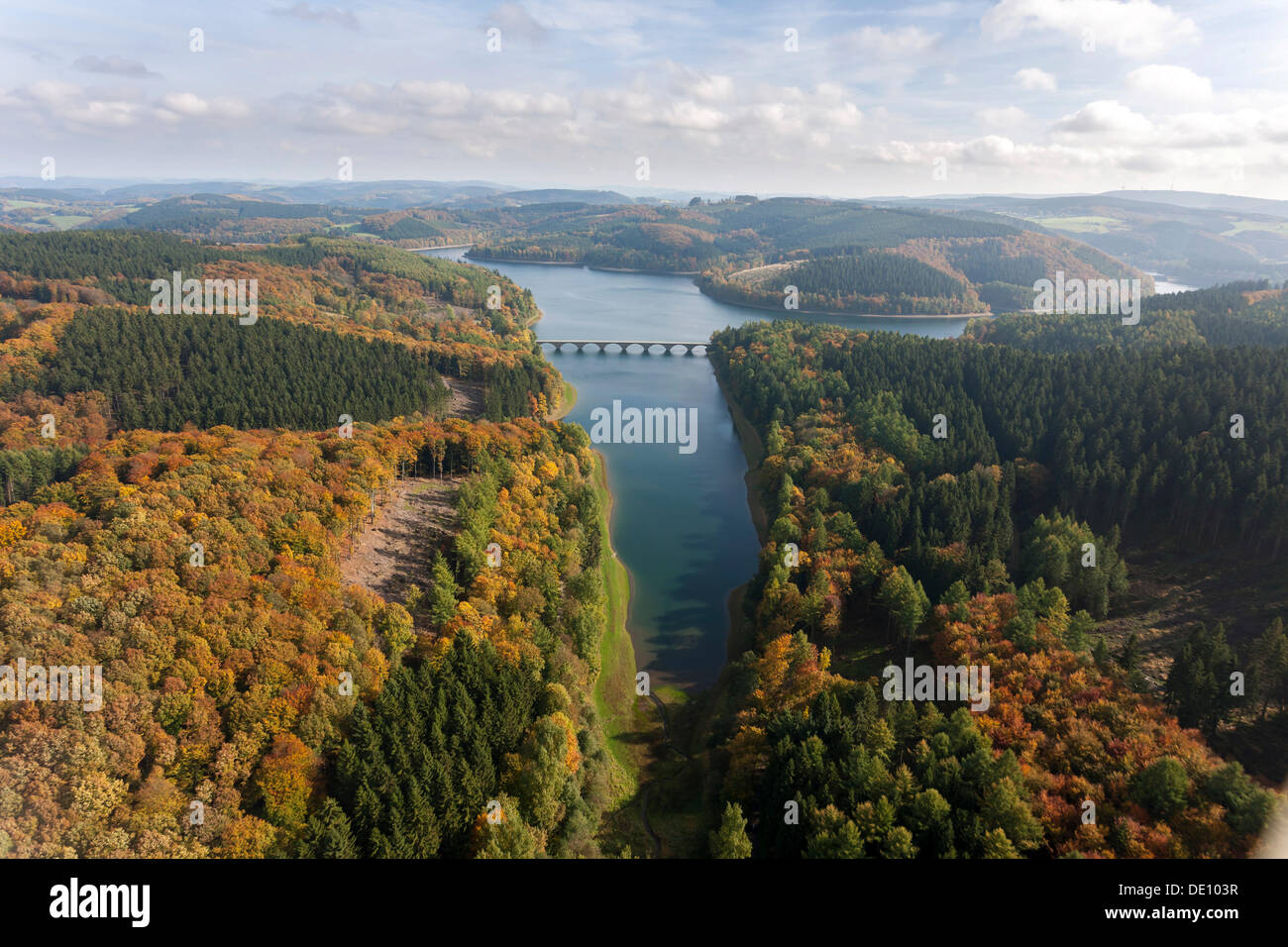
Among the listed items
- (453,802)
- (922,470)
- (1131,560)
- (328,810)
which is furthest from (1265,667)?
(328,810)

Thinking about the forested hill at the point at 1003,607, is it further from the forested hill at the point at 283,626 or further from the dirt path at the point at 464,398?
the dirt path at the point at 464,398

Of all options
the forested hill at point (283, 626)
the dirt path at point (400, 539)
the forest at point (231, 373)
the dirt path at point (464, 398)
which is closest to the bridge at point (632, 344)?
the dirt path at point (464, 398)

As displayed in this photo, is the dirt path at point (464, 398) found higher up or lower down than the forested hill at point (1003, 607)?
higher up

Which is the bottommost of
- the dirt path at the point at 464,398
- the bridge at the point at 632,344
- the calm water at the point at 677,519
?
the calm water at the point at 677,519

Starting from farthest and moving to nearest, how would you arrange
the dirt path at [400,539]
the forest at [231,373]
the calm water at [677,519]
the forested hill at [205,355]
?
the forest at [231,373], the forested hill at [205,355], the calm water at [677,519], the dirt path at [400,539]

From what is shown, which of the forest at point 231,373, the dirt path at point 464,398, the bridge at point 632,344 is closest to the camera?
the forest at point 231,373
